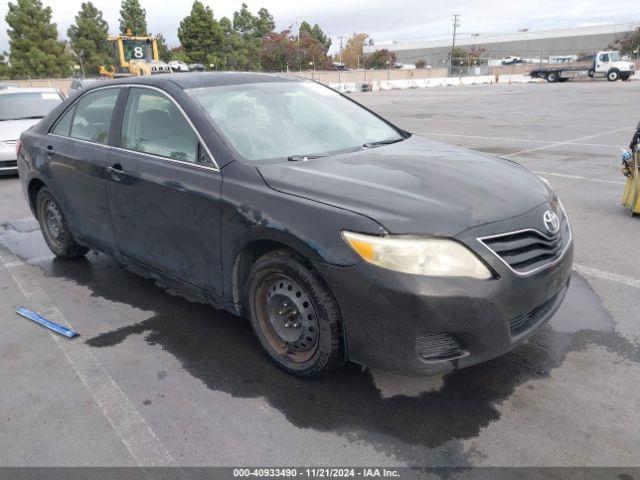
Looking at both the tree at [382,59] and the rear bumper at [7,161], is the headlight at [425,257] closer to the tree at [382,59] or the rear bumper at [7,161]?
the rear bumper at [7,161]

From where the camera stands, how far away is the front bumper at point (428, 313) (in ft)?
8.00

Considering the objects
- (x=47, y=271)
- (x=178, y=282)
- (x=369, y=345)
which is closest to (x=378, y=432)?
(x=369, y=345)

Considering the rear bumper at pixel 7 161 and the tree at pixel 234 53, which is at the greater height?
the tree at pixel 234 53

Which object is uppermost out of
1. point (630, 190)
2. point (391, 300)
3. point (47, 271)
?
point (391, 300)

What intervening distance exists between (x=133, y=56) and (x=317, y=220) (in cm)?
2861

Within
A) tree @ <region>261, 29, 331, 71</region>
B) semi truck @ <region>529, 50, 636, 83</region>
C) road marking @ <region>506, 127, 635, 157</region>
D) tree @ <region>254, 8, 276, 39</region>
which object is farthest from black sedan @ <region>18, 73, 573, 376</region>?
tree @ <region>254, 8, 276, 39</region>

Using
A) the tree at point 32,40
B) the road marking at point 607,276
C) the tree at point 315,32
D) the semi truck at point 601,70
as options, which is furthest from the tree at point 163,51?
the road marking at point 607,276

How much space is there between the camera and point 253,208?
2.93m

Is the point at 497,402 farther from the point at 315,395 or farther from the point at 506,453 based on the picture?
the point at 315,395

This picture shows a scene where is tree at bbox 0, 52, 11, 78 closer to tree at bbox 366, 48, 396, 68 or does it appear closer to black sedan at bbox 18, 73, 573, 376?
black sedan at bbox 18, 73, 573, 376

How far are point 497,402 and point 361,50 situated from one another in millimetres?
119406

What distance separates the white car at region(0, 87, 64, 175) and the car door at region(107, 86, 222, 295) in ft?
21.7

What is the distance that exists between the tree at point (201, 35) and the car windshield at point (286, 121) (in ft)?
A: 193

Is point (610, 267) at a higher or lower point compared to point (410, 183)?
lower
